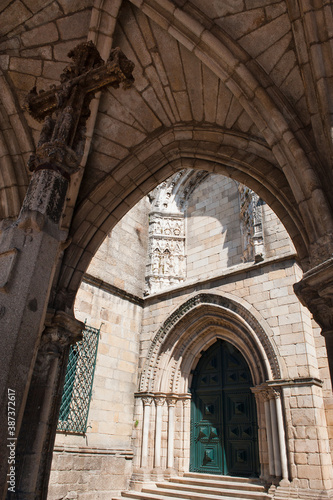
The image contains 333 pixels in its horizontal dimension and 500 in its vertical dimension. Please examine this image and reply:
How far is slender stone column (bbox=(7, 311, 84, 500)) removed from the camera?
298 cm

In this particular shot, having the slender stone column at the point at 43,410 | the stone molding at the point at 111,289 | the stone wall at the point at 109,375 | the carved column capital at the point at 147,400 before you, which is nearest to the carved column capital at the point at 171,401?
the carved column capital at the point at 147,400

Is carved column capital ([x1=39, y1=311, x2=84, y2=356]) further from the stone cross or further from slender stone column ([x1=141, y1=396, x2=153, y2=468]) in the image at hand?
slender stone column ([x1=141, y1=396, x2=153, y2=468])

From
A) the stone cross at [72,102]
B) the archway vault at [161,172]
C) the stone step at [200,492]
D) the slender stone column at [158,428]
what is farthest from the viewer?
the slender stone column at [158,428]

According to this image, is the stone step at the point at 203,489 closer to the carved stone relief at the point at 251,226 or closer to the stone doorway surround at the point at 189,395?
the stone doorway surround at the point at 189,395

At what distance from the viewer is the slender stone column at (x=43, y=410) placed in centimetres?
298

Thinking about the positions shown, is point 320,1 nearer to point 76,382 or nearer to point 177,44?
point 177,44

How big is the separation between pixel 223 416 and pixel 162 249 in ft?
11.6

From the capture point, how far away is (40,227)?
5.78 feet

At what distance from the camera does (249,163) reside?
385 cm

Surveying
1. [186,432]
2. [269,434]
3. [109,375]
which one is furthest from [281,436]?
[109,375]

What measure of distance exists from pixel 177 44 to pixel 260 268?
381 centimetres

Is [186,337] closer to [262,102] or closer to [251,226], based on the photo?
[251,226]

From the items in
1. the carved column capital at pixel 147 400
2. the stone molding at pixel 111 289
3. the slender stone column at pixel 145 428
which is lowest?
the slender stone column at pixel 145 428

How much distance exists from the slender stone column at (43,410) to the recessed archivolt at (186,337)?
3496mm
